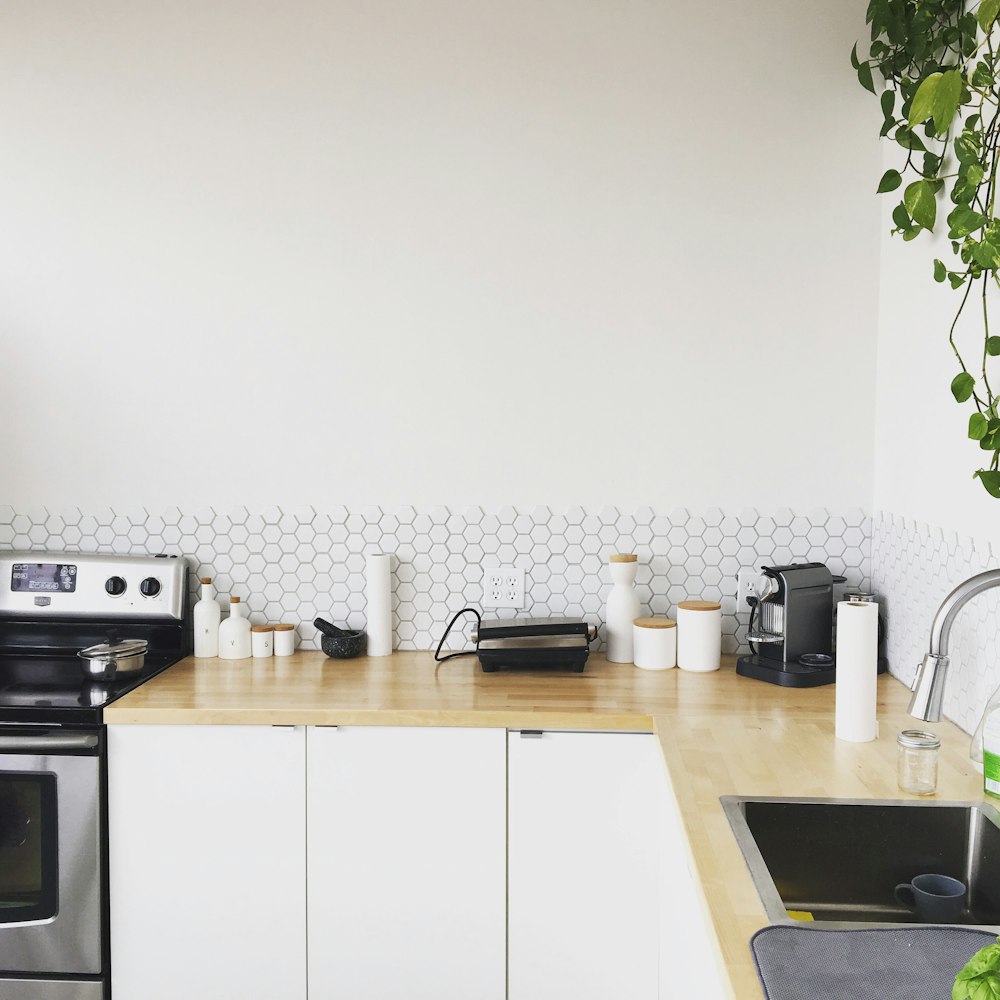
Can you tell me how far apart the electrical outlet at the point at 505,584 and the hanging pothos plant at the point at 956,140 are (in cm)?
129

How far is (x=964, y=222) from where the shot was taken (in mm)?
1858

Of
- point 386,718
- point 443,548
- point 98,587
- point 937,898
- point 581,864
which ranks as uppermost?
point 443,548

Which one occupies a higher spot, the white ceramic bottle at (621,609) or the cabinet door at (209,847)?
the white ceramic bottle at (621,609)

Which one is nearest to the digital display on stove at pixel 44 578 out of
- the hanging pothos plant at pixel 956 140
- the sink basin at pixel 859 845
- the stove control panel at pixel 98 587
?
the stove control panel at pixel 98 587

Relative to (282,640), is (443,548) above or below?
above

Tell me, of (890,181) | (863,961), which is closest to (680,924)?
(863,961)

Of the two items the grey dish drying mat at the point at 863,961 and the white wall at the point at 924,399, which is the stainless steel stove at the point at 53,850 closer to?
the grey dish drying mat at the point at 863,961

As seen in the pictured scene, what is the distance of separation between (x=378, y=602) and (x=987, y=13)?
194cm

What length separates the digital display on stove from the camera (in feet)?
9.19

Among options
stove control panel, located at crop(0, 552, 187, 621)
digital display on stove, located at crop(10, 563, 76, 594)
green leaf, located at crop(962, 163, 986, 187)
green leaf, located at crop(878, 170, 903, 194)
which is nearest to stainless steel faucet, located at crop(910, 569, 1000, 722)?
green leaf, located at crop(962, 163, 986, 187)

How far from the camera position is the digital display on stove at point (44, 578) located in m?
2.80

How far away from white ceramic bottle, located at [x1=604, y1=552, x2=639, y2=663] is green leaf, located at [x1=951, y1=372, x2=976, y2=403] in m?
1.02

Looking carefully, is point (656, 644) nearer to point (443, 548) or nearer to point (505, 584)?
point (505, 584)

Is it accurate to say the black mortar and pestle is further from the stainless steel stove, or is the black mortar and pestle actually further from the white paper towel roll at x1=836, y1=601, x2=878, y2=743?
the white paper towel roll at x1=836, y1=601, x2=878, y2=743
